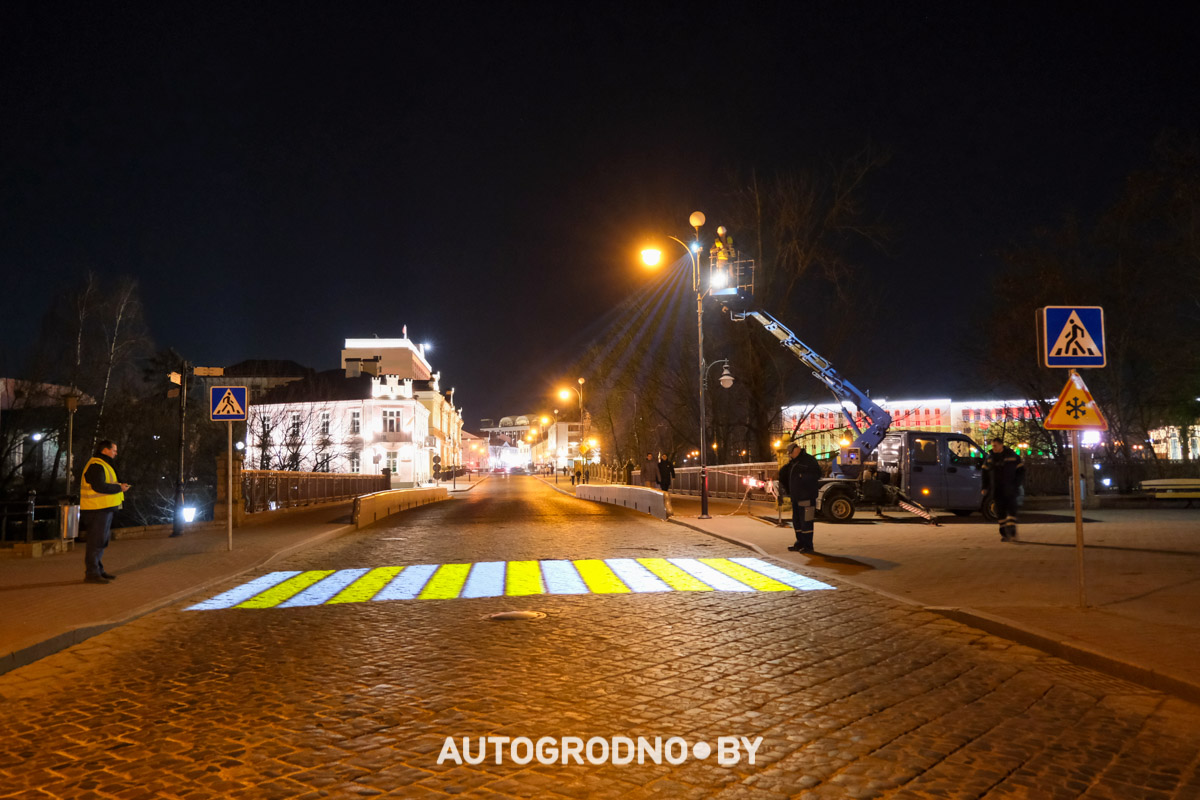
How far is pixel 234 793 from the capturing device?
161 inches

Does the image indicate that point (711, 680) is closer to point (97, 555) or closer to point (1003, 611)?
point (1003, 611)

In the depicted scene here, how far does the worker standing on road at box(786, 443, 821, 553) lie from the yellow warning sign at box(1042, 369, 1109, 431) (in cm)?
539

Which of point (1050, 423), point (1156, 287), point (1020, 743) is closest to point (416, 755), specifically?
point (1020, 743)

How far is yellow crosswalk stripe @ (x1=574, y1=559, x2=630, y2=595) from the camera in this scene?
34.7 ft

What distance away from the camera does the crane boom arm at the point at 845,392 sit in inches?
957

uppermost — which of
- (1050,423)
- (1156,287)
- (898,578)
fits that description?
(1156,287)

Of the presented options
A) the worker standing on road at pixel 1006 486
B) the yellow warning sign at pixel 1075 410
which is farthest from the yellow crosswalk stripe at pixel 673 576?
the worker standing on road at pixel 1006 486

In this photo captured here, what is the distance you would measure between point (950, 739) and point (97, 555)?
1058 centimetres

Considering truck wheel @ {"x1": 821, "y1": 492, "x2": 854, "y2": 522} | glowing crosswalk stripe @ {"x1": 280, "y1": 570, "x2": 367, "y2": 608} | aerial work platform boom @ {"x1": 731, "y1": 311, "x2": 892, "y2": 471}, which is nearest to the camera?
glowing crosswalk stripe @ {"x1": 280, "y1": 570, "x2": 367, "y2": 608}

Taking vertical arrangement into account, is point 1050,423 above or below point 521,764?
above

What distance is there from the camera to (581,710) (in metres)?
5.34

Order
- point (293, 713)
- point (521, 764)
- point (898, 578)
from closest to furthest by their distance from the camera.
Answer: point (521, 764) → point (293, 713) → point (898, 578)

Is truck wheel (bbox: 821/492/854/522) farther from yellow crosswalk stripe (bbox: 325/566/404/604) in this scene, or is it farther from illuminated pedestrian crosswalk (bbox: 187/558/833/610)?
yellow crosswalk stripe (bbox: 325/566/404/604)

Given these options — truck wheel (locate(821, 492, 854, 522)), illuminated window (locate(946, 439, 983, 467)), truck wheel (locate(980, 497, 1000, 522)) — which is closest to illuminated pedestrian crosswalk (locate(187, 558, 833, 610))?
truck wheel (locate(821, 492, 854, 522))
